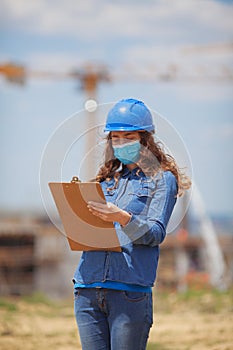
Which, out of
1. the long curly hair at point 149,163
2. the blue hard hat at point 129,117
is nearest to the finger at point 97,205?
the long curly hair at point 149,163

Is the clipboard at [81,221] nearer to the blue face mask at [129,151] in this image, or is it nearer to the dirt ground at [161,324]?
the blue face mask at [129,151]

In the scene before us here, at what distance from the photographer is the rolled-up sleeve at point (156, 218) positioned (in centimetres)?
272

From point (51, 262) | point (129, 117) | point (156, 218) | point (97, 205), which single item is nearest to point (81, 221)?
point (97, 205)

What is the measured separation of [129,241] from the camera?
9.10ft

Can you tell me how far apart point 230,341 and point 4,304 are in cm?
294

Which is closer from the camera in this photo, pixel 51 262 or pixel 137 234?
pixel 137 234

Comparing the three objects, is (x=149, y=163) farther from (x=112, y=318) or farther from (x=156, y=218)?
(x=112, y=318)

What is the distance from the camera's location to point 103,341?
280cm

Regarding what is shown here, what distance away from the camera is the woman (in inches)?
108

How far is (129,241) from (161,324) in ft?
12.9

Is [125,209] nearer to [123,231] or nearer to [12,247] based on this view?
[123,231]

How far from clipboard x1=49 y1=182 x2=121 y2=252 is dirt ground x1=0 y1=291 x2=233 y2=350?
8.56 feet

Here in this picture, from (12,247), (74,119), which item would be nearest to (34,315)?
(74,119)

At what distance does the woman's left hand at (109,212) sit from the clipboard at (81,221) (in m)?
0.03
